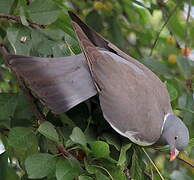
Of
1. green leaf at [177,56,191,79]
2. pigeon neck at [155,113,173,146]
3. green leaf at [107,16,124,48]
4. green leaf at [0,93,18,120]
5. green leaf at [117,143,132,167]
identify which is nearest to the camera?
green leaf at [117,143,132,167]

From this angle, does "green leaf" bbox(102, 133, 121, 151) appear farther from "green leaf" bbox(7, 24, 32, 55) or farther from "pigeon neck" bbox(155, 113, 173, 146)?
"green leaf" bbox(7, 24, 32, 55)

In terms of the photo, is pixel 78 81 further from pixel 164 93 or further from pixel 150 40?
pixel 150 40

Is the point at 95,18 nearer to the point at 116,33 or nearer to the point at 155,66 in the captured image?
the point at 116,33

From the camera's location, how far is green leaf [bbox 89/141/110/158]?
2145mm

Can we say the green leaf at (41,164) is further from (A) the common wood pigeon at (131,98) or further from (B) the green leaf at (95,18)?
(B) the green leaf at (95,18)

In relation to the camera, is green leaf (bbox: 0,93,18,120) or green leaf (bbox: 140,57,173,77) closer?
green leaf (bbox: 0,93,18,120)

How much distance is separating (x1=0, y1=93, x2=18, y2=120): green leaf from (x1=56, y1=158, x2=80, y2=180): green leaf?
46 centimetres

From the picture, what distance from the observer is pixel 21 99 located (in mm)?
2547

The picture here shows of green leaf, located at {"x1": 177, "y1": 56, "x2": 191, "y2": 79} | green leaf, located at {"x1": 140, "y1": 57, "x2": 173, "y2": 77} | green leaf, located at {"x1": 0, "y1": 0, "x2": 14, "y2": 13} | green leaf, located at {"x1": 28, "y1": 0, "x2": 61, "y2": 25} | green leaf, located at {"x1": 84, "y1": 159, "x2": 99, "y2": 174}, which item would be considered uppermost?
green leaf, located at {"x1": 28, "y1": 0, "x2": 61, "y2": 25}

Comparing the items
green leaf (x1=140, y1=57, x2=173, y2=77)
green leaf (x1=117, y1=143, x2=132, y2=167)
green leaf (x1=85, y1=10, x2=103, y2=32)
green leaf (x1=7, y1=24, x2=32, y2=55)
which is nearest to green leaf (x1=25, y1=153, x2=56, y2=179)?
green leaf (x1=117, y1=143, x2=132, y2=167)

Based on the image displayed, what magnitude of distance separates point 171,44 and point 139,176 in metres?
1.69

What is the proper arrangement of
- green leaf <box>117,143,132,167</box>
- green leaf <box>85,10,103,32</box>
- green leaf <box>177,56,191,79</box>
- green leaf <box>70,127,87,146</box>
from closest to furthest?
green leaf <box>70,127,87,146</box>
green leaf <box>117,143,132,167</box>
green leaf <box>177,56,191,79</box>
green leaf <box>85,10,103,32</box>

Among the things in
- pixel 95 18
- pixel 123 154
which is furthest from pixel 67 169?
pixel 95 18

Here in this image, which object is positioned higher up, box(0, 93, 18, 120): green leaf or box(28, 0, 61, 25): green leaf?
box(28, 0, 61, 25): green leaf
